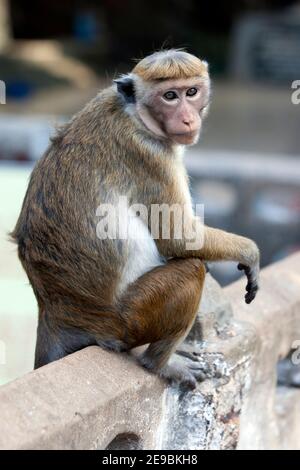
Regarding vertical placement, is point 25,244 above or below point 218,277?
above

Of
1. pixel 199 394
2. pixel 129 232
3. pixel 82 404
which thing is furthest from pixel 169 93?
pixel 82 404

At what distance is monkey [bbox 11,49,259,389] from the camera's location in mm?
3334

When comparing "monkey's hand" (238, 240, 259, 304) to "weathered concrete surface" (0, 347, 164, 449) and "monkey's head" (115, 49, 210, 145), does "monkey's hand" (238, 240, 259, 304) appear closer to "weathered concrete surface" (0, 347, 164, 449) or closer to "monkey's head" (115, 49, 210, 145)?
"monkey's head" (115, 49, 210, 145)

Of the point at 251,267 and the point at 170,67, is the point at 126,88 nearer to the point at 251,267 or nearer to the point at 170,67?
the point at 170,67

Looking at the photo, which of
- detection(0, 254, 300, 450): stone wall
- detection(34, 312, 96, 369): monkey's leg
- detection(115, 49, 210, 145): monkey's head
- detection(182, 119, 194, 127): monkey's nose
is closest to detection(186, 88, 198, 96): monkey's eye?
detection(115, 49, 210, 145): monkey's head

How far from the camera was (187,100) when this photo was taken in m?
3.47

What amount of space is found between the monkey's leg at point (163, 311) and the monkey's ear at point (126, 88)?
70 cm

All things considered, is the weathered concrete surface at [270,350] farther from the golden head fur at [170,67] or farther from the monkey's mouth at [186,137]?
the golden head fur at [170,67]

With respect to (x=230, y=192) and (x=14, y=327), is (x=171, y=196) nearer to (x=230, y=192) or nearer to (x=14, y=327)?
(x=14, y=327)

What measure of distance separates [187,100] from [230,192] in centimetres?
515

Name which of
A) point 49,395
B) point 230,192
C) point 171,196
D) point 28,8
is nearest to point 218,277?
point 230,192

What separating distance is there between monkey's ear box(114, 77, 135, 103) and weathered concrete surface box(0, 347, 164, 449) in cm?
101

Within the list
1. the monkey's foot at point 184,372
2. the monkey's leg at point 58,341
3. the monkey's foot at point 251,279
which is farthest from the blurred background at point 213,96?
the monkey's foot at point 184,372
